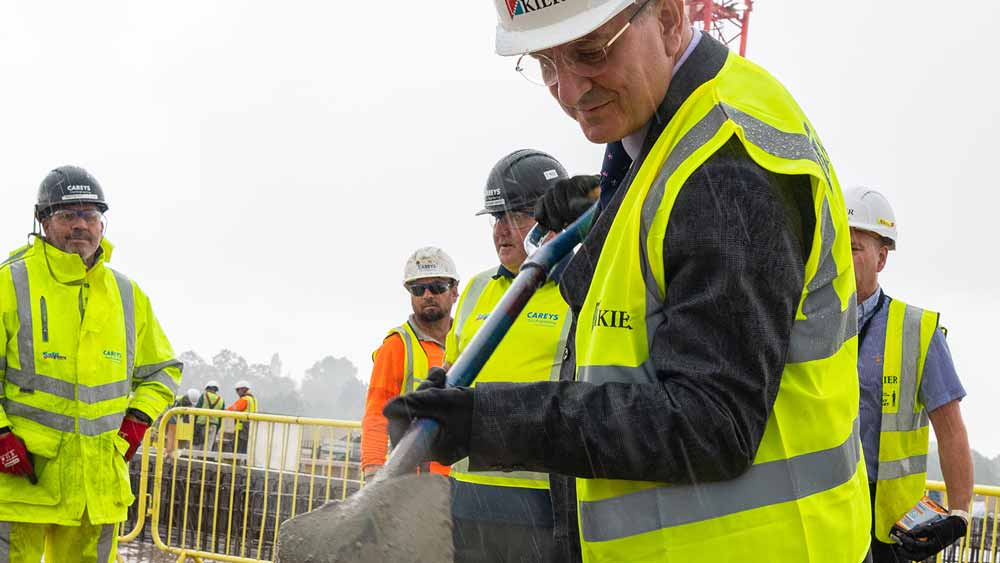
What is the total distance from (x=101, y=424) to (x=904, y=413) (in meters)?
4.10

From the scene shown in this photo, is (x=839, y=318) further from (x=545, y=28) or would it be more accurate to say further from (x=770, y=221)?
(x=545, y=28)

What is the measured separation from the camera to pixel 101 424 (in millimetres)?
5434

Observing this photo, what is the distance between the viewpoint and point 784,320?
1.58 meters

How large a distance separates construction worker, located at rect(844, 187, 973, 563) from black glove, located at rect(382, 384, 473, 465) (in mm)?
2822

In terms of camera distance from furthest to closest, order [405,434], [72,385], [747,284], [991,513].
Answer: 1. [991,513]
2. [72,385]
3. [405,434]
4. [747,284]

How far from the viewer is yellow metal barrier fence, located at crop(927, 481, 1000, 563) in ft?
19.1

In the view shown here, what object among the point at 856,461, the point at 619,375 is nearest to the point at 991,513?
the point at 856,461

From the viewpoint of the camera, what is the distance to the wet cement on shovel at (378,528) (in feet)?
5.33

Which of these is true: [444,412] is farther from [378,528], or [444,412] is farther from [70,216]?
[70,216]

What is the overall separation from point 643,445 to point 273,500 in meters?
7.62

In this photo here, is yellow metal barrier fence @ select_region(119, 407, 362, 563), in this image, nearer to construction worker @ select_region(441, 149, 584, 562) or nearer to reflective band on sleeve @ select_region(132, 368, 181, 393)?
reflective band on sleeve @ select_region(132, 368, 181, 393)

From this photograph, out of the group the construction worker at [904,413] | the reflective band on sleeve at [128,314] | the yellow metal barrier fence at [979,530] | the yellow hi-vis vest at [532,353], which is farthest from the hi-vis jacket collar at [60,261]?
the yellow metal barrier fence at [979,530]

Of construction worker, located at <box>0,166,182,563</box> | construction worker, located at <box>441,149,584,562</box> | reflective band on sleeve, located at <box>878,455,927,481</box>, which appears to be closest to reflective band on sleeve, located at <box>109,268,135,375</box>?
construction worker, located at <box>0,166,182,563</box>

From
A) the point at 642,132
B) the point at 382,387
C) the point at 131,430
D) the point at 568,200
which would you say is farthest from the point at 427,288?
the point at 642,132
